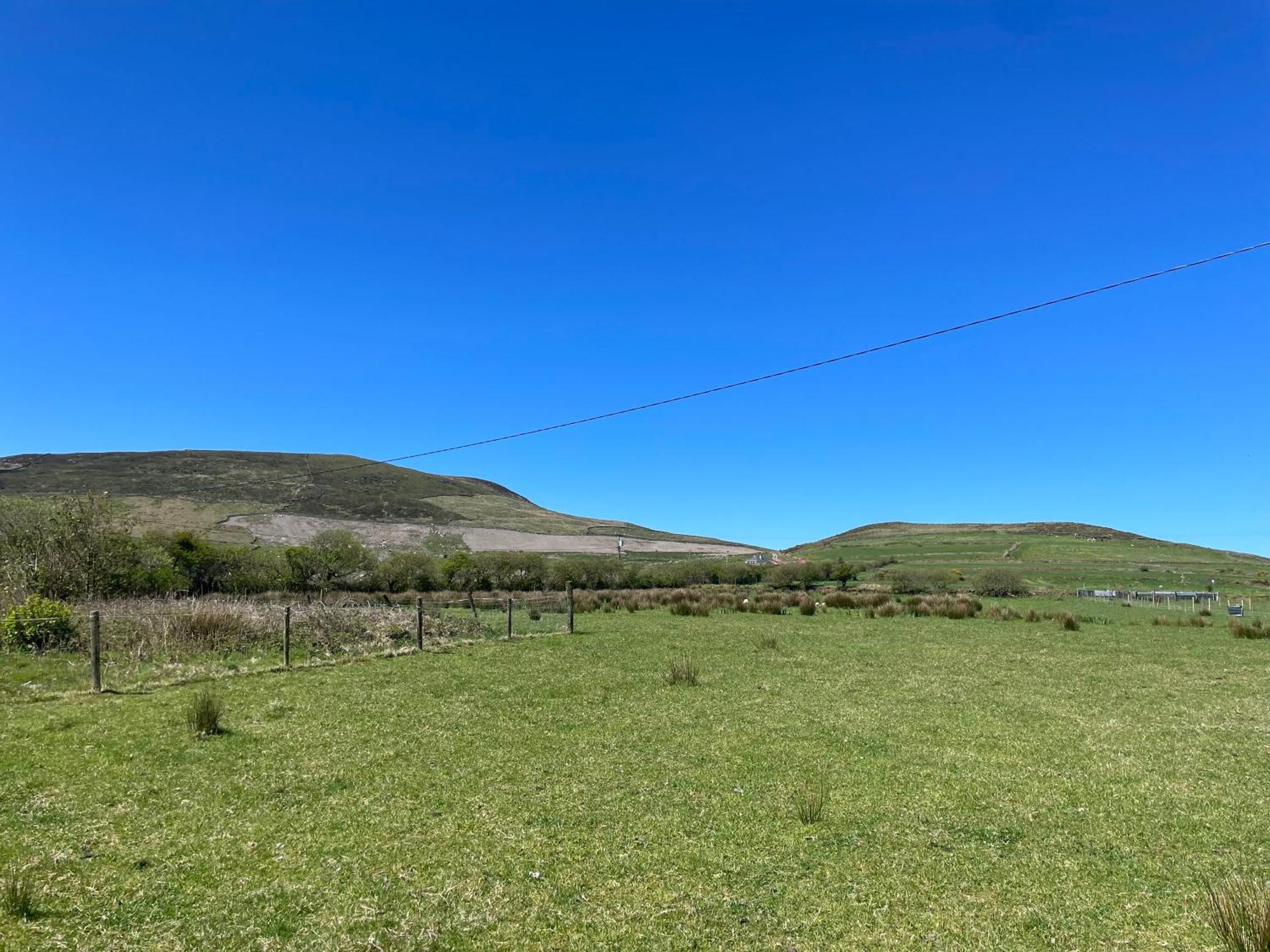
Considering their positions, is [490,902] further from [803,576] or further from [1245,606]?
[803,576]

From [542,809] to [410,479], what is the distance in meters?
125

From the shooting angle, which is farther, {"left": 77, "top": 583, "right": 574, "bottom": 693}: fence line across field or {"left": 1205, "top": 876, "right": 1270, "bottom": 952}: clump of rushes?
{"left": 77, "top": 583, "right": 574, "bottom": 693}: fence line across field

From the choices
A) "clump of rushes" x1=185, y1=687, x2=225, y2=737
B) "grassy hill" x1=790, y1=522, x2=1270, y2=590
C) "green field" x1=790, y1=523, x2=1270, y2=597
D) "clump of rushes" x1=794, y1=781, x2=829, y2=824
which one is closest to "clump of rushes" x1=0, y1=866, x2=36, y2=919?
"clump of rushes" x1=185, y1=687, x2=225, y2=737

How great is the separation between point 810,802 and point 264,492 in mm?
99964

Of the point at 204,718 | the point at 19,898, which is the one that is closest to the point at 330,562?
the point at 204,718

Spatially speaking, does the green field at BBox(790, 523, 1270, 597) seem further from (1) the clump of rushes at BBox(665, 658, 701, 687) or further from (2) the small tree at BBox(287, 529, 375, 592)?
(1) the clump of rushes at BBox(665, 658, 701, 687)

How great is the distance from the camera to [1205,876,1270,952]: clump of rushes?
163 inches

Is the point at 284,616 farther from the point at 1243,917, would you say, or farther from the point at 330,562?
the point at 330,562

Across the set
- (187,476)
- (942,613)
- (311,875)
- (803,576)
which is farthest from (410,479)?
(311,875)

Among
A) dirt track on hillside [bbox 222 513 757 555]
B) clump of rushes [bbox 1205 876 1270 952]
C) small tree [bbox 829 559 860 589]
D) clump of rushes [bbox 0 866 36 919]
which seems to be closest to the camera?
clump of rushes [bbox 1205 876 1270 952]

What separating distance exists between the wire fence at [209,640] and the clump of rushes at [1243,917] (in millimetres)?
16483

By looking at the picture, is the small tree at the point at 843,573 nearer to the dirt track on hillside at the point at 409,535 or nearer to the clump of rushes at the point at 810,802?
the dirt track on hillside at the point at 409,535

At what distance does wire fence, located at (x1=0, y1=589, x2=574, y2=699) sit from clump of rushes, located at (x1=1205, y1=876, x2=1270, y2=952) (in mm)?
16483

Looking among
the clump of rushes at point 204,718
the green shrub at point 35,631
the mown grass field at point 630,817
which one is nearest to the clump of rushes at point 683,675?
the mown grass field at point 630,817
